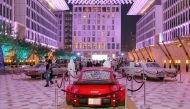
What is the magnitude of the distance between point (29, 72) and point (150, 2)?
278 ft

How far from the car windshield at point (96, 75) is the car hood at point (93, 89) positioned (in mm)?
994

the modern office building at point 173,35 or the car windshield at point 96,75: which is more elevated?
the modern office building at point 173,35

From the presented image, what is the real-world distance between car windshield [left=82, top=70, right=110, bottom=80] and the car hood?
0.99 metres

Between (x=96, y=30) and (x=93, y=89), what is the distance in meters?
155

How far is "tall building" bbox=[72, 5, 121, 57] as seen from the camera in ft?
536

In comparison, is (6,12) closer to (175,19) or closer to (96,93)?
(175,19)

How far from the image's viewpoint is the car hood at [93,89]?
453 inches

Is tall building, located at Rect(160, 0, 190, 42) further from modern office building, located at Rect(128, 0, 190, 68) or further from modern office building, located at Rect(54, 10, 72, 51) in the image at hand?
modern office building, located at Rect(54, 10, 72, 51)

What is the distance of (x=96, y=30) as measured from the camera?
165875 millimetres

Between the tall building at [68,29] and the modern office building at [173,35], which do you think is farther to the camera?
the tall building at [68,29]

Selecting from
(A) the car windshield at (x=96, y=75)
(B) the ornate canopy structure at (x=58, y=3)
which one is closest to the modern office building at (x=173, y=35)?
(B) the ornate canopy structure at (x=58, y=3)

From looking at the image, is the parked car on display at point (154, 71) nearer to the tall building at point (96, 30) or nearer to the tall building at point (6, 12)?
the tall building at point (6, 12)

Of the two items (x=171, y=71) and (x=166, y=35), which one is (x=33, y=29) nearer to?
(x=166, y=35)

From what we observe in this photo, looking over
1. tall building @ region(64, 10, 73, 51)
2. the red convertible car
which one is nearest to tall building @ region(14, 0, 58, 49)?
tall building @ region(64, 10, 73, 51)
